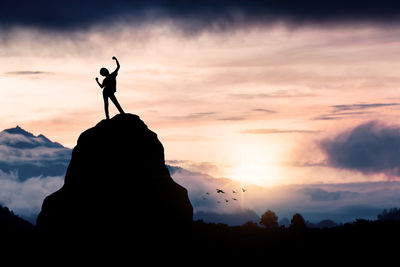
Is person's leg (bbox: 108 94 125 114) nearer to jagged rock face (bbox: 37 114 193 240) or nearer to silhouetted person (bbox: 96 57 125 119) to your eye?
silhouetted person (bbox: 96 57 125 119)

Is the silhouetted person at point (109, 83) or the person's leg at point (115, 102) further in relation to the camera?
the person's leg at point (115, 102)

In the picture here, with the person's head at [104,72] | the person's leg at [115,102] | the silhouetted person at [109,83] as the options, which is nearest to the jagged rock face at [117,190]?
the person's leg at [115,102]

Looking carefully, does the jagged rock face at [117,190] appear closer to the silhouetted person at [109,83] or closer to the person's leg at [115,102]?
the person's leg at [115,102]

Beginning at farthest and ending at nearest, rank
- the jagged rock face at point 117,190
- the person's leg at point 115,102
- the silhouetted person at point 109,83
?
the person's leg at point 115,102 → the silhouetted person at point 109,83 → the jagged rock face at point 117,190

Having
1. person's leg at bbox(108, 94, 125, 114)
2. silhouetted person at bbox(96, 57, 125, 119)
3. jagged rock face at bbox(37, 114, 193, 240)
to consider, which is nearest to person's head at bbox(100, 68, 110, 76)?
silhouetted person at bbox(96, 57, 125, 119)

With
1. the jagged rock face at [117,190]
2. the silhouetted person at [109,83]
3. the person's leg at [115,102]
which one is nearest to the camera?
the jagged rock face at [117,190]

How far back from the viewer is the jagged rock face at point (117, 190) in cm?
4025

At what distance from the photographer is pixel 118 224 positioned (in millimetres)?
39969

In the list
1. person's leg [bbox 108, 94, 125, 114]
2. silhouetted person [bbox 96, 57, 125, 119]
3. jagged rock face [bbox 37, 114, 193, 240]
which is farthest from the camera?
person's leg [bbox 108, 94, 125, 114]

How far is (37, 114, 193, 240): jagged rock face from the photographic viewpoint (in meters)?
40.2

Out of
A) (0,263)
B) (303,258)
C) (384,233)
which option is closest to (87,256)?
(0,263)

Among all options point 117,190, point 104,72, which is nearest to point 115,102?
point 104,72

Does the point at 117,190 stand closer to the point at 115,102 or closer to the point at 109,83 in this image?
the point at 115,102

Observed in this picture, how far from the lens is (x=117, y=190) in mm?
40688
